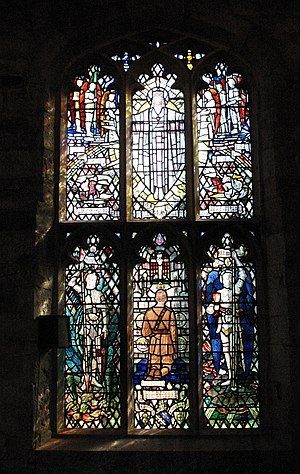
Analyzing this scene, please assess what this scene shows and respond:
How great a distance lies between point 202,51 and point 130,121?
3.17 ft

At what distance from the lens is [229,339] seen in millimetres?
5426

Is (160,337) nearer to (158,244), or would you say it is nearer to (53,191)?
(158,244)

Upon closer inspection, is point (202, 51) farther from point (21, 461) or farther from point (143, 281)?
point (21, 461)

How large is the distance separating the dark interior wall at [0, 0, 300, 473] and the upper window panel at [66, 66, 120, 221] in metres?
0.19

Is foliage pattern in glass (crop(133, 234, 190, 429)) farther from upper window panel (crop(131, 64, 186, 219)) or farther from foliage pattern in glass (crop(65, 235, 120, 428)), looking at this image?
upper window panel (crop(131, 64, 186, 219))

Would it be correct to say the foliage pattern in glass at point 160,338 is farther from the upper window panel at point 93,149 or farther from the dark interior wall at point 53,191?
the upper window panel at point 93,149

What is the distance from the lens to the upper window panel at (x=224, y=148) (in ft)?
18.6

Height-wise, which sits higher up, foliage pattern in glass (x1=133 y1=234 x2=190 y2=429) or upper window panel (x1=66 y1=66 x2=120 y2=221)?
upper window panel (x1=66 y1=66 x2=120 y2=221)

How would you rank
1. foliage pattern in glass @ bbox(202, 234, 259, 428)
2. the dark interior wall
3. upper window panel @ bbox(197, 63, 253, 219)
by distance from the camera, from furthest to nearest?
upper window panel @ bbox(197, 63, 253, 219), foliage pattern in glass @ bbox(202, 234, 259, 428), the dark interior wall

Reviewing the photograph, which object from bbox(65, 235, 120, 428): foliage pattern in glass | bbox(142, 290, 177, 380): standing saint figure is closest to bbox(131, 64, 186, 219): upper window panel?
bbox(65, 235, 120, 428): foliage pattern in glass

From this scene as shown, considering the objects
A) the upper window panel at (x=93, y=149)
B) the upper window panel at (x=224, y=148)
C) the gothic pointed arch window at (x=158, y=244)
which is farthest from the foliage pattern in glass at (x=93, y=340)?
the upper window panel at (x=224, y=148)

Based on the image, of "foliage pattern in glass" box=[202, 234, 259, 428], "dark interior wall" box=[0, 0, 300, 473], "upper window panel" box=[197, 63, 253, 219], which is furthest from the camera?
"upper window panel" box=[197, 63, 253, 219]

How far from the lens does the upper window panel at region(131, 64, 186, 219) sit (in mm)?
5699

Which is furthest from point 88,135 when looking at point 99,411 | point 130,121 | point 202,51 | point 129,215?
point 99,411
